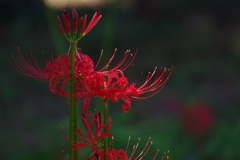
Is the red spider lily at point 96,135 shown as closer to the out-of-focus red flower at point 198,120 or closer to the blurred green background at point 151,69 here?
the blurred green background at point 151,69

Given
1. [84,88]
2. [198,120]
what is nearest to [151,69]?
[198,120]

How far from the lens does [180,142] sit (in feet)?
12.3

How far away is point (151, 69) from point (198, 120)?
2.66 m

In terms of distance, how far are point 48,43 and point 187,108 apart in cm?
348

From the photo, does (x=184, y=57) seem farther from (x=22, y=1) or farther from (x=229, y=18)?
(x=22, y=1)

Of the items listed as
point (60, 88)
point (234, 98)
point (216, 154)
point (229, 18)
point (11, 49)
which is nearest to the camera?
point (60, 88)

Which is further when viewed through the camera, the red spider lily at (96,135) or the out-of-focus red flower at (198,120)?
the out-of-focus red flower at (198,120)

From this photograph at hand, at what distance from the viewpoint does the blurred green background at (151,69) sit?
3707mm

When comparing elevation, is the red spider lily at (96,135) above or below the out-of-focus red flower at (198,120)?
above

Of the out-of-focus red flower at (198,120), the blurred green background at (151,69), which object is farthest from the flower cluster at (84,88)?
the out-of-focus red flower at (198,120)

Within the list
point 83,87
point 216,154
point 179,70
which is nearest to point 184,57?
point 179,70

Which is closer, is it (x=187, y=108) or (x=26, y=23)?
(x=187, y=108)

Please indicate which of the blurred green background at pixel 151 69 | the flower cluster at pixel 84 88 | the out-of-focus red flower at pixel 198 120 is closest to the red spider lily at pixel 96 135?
the flower cluster at pixel 84 88

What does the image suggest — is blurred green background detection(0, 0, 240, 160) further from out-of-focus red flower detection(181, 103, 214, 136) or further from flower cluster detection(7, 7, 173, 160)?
flower cluster detection(7, 7, 173, 160)
